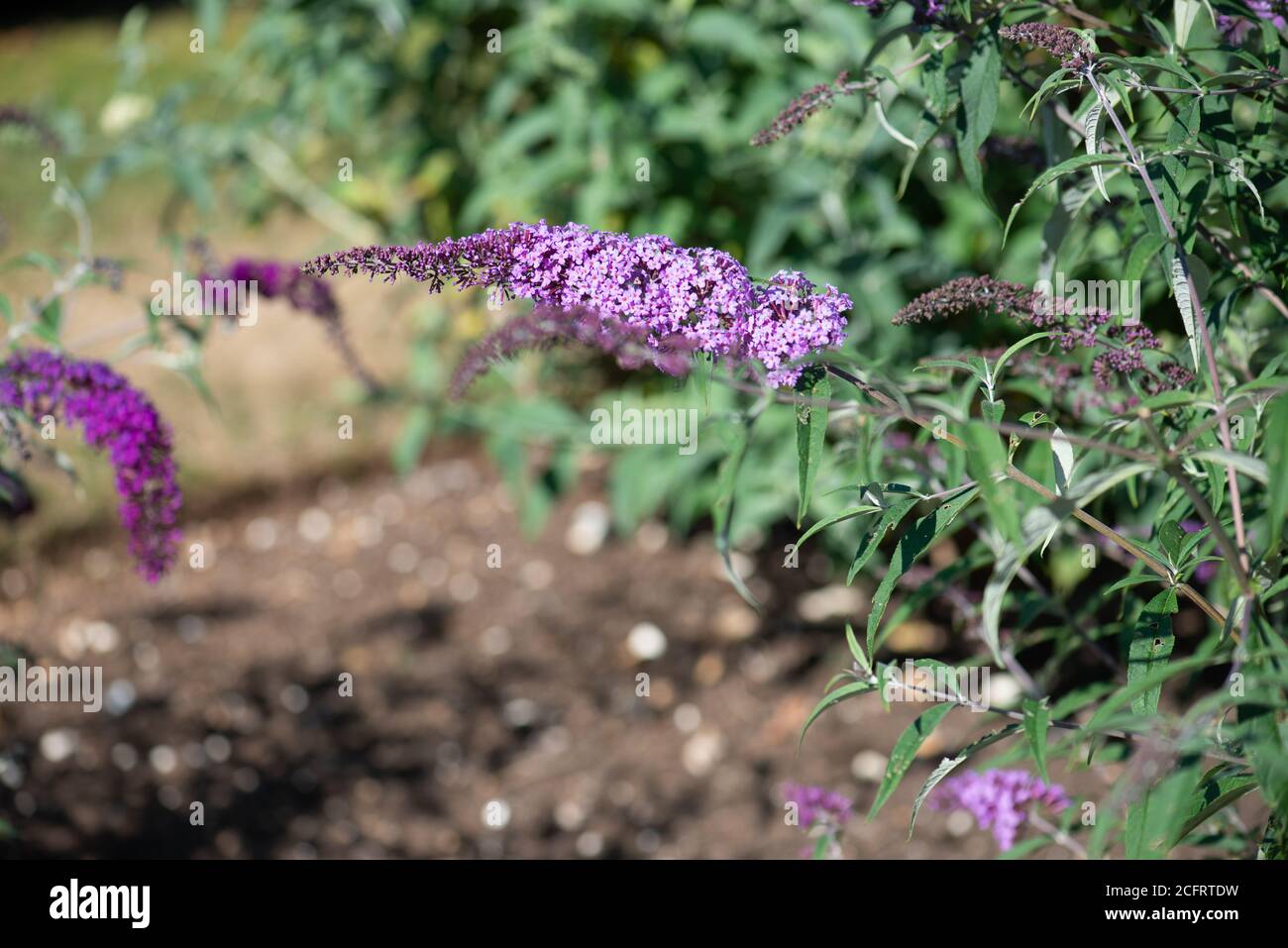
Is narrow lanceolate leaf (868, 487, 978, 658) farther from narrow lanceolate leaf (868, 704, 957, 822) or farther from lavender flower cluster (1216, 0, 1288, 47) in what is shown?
lavender flower cluster (1216, 0, 1288, 47)

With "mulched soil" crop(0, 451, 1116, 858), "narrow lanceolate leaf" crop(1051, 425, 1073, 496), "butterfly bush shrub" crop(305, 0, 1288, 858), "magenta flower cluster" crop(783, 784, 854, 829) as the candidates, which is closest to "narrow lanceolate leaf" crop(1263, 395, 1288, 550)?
"butterfly bush shrub" crop(305, 0, 1288, 858)

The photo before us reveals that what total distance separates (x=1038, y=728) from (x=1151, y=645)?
0.24 m

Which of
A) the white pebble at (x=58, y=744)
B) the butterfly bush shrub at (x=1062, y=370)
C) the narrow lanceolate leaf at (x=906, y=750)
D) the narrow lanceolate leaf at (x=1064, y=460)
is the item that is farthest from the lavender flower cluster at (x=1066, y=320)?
the white pebble at (x=58, y=744)

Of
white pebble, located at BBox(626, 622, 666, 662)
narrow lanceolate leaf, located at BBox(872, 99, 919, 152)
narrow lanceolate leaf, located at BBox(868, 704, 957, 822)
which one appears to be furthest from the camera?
white pebble, located at BBox(626, 622, 666, 662)

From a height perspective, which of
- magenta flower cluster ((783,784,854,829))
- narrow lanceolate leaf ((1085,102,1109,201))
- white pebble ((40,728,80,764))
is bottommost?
white pebble ((40,728,80,764))

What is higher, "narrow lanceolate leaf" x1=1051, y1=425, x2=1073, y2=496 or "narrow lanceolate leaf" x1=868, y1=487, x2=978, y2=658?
"narrow lanceolate leaf" x1=1051, y1=425, x2=1073, y2=496

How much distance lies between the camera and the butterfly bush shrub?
49.1 inches

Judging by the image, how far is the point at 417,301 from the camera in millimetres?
4082

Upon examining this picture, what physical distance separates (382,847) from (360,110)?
7.47ft

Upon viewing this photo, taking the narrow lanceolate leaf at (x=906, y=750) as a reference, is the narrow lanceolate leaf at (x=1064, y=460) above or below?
above

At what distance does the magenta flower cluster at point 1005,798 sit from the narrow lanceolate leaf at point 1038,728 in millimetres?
485

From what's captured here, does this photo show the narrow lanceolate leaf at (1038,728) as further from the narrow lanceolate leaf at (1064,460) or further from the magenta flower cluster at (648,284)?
the magenta flower cluster at (648,284)

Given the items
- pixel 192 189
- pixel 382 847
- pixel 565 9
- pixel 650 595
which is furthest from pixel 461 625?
pixel 565 9

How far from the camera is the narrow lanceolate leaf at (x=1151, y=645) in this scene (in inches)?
56.7
